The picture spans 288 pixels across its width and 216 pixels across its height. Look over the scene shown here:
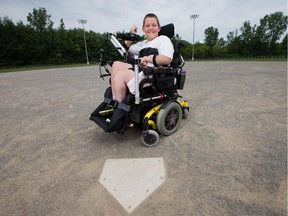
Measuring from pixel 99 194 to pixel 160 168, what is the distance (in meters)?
0.62

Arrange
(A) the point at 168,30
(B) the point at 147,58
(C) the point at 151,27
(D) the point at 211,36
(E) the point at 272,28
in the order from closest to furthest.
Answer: (B) the point at 147,58, (C) the point at 151,27, (A) the point at 168,30, (E) the point at 272,28, (D) the point at 211,36

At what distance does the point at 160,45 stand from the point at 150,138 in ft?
3.73

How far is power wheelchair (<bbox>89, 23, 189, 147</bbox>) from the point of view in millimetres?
1851

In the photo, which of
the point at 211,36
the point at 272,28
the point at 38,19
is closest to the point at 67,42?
the point at 38,19

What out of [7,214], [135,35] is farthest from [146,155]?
[135,35]

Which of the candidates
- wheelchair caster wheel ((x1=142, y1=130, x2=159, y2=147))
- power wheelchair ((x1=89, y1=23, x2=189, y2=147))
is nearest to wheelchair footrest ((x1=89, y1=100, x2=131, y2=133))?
power wheelchair ((x1=89, y1=23, x2=189, y2=147))

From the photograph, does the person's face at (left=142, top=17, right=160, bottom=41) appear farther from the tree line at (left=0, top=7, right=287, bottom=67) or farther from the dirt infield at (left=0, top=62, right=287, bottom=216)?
the tree line at (left=0, top=7, right=287, bottom=67)

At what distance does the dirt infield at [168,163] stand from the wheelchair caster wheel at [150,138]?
62 mm

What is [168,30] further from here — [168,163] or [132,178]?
[132,178]

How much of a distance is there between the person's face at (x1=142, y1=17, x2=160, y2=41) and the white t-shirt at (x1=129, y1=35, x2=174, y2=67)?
0.10 metres

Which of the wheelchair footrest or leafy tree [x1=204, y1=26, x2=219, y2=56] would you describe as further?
leafy tree [x1=204, y1=26, x2=219, y2=56]

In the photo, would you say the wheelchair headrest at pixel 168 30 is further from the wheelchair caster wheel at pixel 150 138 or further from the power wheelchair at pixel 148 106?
the wheelchair caster wheel at pixel 150 138

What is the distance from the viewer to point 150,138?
2035 millimetres

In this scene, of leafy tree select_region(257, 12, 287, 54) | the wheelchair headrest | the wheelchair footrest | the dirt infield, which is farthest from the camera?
leafy tree select_region(257, 12, 287, 54)
